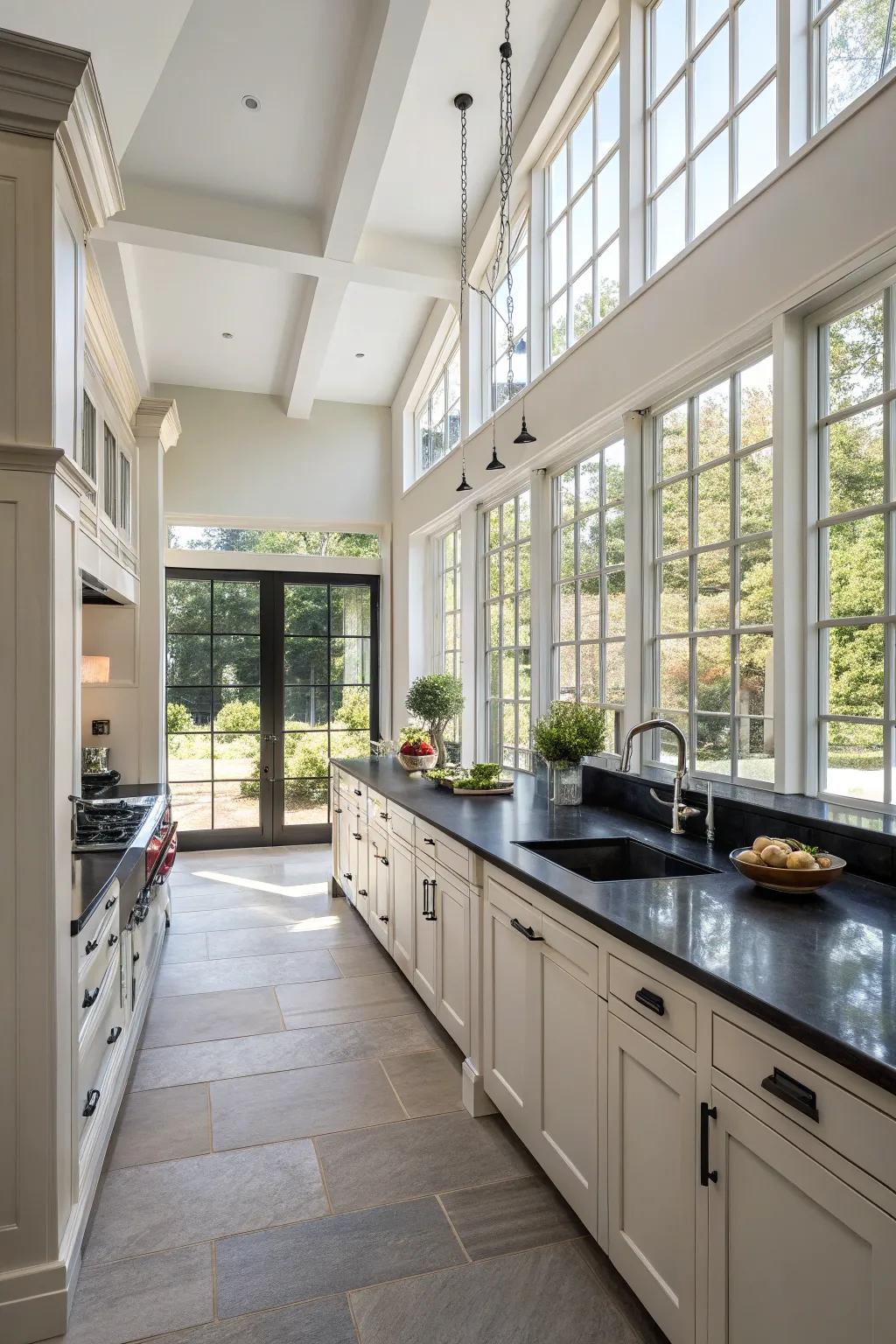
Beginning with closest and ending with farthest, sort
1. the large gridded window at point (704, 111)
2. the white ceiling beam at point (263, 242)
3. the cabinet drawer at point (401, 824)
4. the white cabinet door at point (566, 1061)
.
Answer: the white cabinet door at point (566, 1061)
the large gridded window at point (704, 111)
the cabinet drawer at point (401, 824)
the white ceiling beam at point (263, 242)

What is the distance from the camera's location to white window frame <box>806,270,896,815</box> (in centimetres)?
212

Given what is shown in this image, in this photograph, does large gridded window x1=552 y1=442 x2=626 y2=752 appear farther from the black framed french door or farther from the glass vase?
the black framed french door

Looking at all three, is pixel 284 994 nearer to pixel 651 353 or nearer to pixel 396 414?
pixel 651 353

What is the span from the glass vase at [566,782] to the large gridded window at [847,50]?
2213mm

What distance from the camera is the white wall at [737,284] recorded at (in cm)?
207

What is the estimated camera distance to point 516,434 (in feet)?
14.4

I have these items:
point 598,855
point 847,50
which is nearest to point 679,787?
point 598,855

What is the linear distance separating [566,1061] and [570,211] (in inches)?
146

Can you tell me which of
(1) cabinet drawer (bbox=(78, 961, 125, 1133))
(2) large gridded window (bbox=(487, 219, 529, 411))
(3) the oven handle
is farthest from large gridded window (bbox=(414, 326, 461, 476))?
(1) cabinet drawer (bbox=(78, 961, 125, 1133))

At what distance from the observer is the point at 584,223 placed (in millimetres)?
3807

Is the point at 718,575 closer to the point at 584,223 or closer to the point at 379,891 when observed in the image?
the point at 584,223

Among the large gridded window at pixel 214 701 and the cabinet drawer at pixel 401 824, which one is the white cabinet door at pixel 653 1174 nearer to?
the cabinet drawer at pixel 401 824

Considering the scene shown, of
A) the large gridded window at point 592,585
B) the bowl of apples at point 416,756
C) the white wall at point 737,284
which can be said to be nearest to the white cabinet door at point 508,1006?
the large gridded window at point 592,585

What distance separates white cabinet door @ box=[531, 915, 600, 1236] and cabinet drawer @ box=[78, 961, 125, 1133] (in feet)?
3.80
